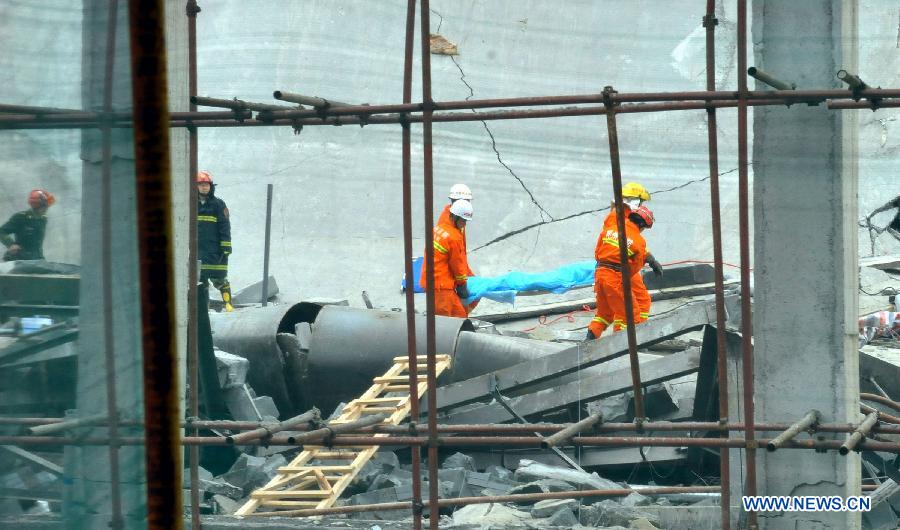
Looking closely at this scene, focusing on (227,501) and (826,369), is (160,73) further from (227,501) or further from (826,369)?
(227,501)

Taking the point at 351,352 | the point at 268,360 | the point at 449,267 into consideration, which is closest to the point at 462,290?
the point at 449,267

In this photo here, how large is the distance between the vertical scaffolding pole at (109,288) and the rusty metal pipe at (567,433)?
7.93 feet

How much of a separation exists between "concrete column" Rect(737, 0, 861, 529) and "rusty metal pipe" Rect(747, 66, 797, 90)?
0.15 m

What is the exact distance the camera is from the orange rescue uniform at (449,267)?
9.23 meters

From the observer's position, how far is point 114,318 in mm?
1714

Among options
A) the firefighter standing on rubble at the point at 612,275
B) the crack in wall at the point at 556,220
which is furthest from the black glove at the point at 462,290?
the crack in wall at the point at 556,220

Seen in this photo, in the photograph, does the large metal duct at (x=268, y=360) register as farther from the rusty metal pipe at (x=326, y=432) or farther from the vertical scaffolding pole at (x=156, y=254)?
the vertical scaffolding pole at (x=156, y=254)

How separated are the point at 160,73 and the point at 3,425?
2.18ft

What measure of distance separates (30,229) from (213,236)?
30.4 ft

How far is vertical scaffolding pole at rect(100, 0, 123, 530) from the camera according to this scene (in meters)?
1.70

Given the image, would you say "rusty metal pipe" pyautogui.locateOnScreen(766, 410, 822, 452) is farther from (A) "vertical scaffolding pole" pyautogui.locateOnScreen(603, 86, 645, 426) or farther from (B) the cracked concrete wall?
(B) the cracked concrete wall

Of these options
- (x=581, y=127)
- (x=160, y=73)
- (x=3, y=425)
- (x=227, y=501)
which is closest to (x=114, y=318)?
(x=3, y=425)

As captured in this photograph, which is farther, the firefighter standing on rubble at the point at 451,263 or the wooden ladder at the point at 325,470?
the firefighter standing on rubble at the point at 451,263

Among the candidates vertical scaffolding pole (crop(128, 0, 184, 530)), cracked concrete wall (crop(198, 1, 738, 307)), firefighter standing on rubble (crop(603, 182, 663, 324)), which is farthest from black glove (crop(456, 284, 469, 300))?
vertical scaffolding pole (crop(128, 0, 184, 530))
